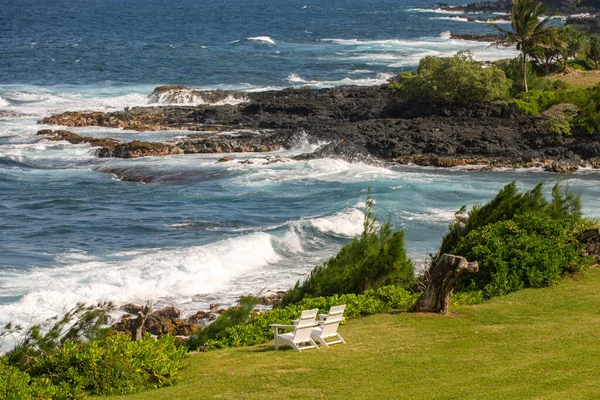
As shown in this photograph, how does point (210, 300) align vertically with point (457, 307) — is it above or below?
below

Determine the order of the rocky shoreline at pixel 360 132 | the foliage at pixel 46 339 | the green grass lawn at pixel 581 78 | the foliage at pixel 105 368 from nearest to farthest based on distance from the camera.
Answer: the foliage at pixel 105 368 → the foliage at pixel 46 339 → the rocky shoreline at pixel 360 132 → the green grass lawn at pixel 581 78

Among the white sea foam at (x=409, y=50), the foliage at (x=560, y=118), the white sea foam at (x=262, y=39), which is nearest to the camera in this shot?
the foliage at (x=560, y=118)

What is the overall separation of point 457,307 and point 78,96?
47.6 meters

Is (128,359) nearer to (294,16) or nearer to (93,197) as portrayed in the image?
(93,197)

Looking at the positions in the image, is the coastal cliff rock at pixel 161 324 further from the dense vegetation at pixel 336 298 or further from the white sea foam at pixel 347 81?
the white sea foam at pixel 347 81

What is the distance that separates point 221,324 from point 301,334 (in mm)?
2488

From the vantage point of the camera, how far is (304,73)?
2773 inches

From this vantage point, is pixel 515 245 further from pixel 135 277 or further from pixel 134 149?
pixel 134 149

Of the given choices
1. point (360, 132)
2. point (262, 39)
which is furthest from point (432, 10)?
point (360, 132)

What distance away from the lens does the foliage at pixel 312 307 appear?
14.4 meters

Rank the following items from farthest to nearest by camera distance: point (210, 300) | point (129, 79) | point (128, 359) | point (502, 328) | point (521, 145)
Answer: point (129, 79) → point (521, 145) → point (210, 300) → point (502, 328) → point (128, 359)

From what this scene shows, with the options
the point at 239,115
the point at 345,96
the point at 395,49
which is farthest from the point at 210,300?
the point at 395,49

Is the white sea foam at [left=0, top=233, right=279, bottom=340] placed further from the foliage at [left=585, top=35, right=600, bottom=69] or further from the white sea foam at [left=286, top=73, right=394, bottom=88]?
the white sea foam at [left=286, top=73, right=394, bottom=88]

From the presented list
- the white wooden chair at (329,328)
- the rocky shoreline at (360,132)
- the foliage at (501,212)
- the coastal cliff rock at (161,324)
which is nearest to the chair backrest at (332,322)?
the white wooden chair at (329,328)
